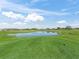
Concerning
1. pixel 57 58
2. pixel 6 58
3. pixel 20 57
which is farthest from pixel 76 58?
pixel 6 58

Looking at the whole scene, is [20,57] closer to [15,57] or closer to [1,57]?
[15,57]

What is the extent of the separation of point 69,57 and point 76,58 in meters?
0.80

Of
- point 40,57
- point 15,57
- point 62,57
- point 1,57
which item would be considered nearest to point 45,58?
point 40,57

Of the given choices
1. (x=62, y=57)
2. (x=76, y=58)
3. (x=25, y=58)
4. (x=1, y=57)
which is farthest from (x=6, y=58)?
(x=76, y=58)

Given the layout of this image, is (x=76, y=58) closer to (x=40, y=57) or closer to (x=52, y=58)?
(x=52, y=58)

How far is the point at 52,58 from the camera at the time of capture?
17078 mm

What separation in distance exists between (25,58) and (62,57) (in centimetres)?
408

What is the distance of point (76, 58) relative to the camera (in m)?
17.2

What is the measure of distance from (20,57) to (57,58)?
4.05m

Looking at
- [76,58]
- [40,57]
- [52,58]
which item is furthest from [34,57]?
[76,58]

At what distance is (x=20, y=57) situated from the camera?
17.5m

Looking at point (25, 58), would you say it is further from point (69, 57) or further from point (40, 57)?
point (69, 57)

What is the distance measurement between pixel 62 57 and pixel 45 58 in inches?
78.2

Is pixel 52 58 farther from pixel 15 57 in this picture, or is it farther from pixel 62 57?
pixel 15 57
